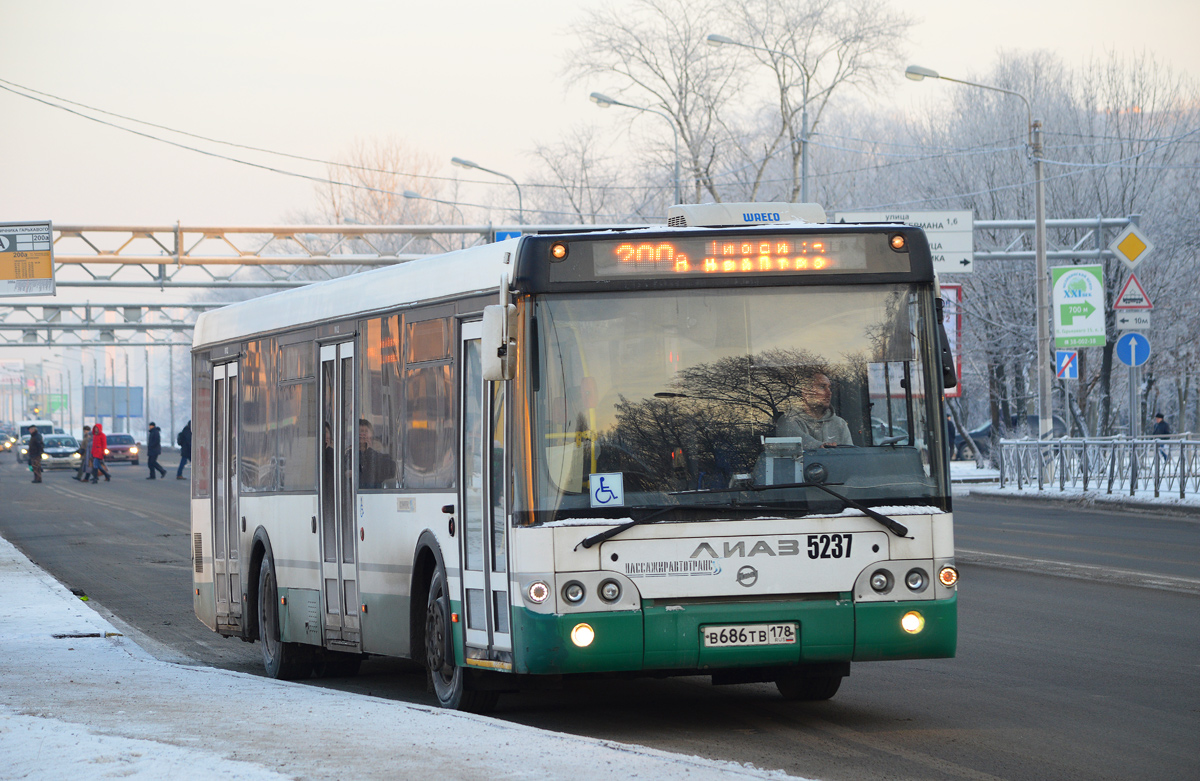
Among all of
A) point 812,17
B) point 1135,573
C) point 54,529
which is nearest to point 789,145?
point 812,17

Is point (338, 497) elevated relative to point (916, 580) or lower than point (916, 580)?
elevated

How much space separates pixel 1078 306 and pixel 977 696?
80.2 ft

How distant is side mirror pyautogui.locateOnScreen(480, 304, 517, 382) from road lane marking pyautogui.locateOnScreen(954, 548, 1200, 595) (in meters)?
8.26

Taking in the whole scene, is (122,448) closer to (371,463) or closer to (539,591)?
(371,463)

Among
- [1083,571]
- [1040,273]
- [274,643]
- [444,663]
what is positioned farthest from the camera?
[1040,273]

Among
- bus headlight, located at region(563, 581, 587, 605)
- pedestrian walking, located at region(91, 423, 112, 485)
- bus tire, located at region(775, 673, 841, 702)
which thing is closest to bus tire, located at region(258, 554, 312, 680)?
bus tire, located at region(775, 673, 841, 702)

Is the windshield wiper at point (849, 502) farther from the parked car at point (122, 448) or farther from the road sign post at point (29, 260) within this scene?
the parked car at point (122, 448)

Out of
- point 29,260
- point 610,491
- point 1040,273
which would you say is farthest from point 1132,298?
point 29,260

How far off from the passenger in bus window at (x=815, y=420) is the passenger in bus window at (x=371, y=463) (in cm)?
281

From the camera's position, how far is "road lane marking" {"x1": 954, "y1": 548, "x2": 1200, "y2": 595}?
15023mm

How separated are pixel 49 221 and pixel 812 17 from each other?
24.9 metres

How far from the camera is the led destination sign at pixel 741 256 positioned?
7.93 m

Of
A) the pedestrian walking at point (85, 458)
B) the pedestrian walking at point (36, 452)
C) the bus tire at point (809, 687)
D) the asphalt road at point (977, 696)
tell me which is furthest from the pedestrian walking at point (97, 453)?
the bus tire at point (809, 687)

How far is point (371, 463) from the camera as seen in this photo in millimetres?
9906
